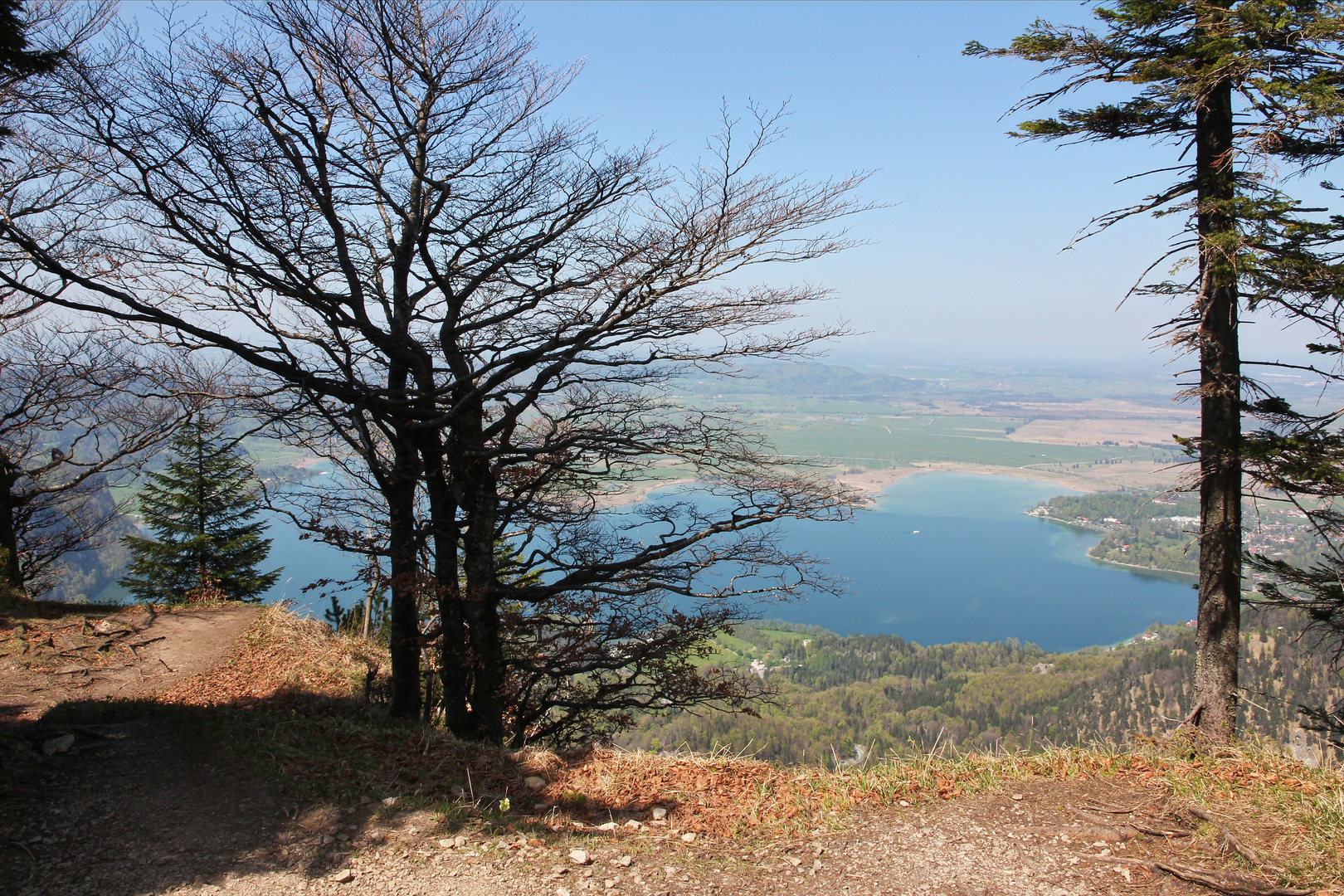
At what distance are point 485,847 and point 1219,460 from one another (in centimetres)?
591

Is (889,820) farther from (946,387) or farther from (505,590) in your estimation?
(946,387)

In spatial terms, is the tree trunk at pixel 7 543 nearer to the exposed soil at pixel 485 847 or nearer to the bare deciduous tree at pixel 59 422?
the bare deciduous tree at pixel 59 422

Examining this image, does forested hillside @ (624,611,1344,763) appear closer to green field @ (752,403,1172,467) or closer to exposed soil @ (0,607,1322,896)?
exposed soil @ (0,607,1322,896)

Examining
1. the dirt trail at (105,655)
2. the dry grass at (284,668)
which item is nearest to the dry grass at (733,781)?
the dry grass at (284,668)

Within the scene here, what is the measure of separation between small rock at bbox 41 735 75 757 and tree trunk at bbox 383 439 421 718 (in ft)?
7.40

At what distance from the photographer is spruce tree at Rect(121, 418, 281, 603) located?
1220 cm

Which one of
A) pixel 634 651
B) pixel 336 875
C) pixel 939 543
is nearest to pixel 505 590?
pixel 634 651

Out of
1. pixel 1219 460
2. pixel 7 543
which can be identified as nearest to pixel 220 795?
pixel 1219 460

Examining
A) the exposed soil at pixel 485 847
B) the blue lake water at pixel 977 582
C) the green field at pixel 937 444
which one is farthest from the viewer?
the green field at pixel 937 444

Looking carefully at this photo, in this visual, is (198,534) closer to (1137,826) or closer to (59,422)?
(59,422)

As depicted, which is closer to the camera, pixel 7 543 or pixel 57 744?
pixel 57 744

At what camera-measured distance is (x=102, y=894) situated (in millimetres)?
2959

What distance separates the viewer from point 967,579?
4772cm

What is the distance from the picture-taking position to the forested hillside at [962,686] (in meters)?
16.0
